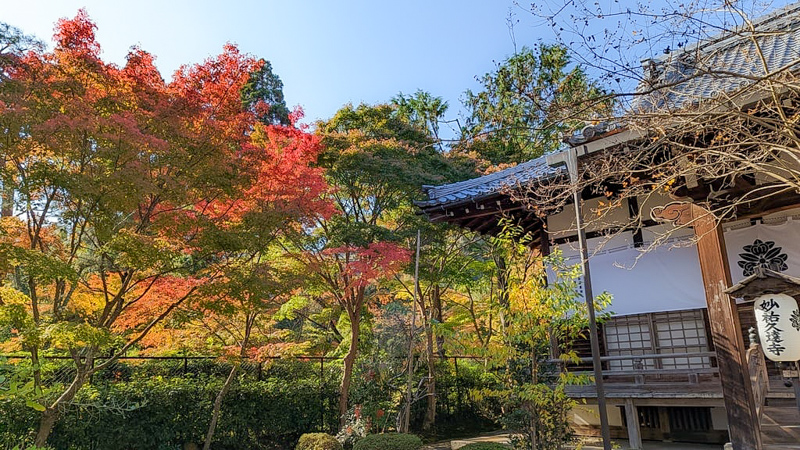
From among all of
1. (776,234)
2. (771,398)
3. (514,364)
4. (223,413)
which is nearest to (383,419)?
(223,413)

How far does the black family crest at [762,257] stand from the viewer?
6598mm

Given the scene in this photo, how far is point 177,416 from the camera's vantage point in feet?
28.8

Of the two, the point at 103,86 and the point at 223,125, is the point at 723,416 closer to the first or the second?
the point at 223,125

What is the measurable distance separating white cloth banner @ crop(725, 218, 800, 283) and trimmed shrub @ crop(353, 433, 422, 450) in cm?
532

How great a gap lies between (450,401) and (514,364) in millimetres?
7453

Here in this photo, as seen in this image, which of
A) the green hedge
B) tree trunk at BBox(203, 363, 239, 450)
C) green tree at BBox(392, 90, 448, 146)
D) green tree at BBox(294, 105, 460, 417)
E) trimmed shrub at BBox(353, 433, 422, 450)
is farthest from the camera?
green tree at BBox(392, 90, 448, 146)

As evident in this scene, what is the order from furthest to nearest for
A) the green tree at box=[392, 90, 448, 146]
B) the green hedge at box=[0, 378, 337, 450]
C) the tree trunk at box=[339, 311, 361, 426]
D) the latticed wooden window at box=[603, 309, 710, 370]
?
the green tree at box=[392, 90, 448, 146] → the tree trunk at box=[339, 311, 361, 426] → the latticed wooden window at box=[603, 309, 710, 370] → the green hedge at box=[0, 378, 337, 450]

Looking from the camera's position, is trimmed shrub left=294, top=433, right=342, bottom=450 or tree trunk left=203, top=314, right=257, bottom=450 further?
tree trunk left=203, top=314, right=257, bottom=450

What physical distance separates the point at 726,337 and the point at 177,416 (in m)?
8.76

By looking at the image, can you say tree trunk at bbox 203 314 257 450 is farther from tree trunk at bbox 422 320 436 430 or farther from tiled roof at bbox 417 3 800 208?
tree trunk at bbox 422 320 436 430

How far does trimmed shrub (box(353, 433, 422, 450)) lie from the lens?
7.23 meters

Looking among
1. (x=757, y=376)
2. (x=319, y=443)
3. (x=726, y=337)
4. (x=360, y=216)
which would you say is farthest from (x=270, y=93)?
(x=757, y=376)

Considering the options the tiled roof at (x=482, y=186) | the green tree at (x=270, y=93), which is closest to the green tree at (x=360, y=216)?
the tiled roof at (x=482, y=186)

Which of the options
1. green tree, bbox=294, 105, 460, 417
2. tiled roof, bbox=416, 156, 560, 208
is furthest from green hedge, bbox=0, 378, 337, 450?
tiled roof, bbox=416, 156, 560, 208
